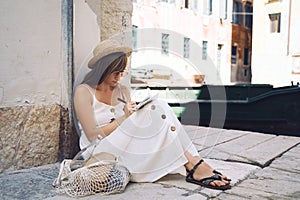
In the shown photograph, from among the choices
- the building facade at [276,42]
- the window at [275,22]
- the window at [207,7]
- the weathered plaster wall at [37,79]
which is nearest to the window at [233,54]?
the window at [207,7]

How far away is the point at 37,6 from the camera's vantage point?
2.12 m

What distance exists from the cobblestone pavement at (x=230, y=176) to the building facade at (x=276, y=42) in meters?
11.6

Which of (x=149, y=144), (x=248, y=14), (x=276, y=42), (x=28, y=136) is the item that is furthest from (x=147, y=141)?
(x=248, y=14)

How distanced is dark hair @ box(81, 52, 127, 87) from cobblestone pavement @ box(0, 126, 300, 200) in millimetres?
614

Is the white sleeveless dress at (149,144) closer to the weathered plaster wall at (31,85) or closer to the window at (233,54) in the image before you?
the weathered plaster wall at (31,85)

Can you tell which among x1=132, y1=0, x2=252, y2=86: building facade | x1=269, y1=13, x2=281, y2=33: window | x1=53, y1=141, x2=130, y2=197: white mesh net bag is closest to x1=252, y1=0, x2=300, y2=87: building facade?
x1=269, y1=13, x2=281, y2=33: window

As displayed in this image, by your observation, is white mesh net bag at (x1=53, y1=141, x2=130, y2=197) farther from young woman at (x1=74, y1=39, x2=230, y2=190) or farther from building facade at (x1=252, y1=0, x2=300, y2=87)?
building facade at (x1=252, y1=0, x2=300, y2=87)

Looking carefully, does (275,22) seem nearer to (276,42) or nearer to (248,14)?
(276,42)

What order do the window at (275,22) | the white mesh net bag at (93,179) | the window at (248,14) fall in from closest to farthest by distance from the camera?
the white mesh net bag at (93,179), the window at (275,22), the window at (248,14)

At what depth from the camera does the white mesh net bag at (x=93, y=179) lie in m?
1.74

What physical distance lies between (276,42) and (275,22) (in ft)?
3.22

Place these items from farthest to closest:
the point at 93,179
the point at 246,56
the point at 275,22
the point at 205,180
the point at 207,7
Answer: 1. the point at 246,56
2. the point at 207,7
3. the point at 275,22
4. the point at 205,180
5. the point at 93,179

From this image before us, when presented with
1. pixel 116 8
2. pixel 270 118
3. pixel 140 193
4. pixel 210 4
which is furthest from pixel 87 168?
pixel 210 4

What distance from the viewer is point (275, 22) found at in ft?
48.8
